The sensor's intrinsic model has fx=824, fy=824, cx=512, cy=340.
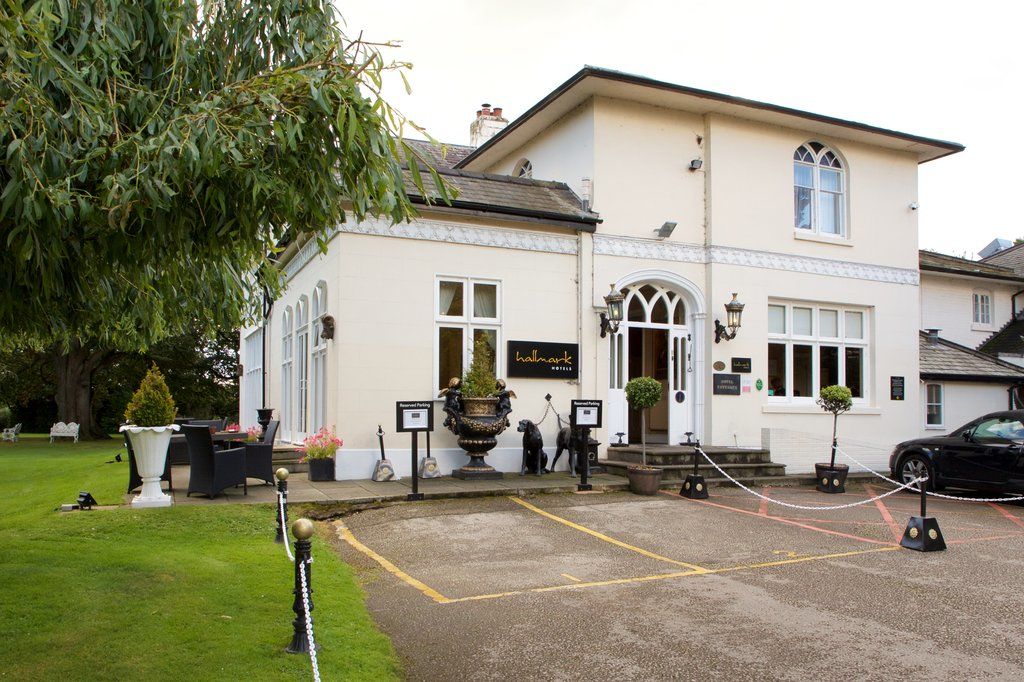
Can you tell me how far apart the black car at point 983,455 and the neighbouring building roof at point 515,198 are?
691 centimetres

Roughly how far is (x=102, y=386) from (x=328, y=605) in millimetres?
37712

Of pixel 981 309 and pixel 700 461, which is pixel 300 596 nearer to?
pixel 700 461

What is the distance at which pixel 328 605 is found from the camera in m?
6.00

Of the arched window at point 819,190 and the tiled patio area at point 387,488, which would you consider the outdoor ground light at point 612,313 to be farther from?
the arched window at point 819,190

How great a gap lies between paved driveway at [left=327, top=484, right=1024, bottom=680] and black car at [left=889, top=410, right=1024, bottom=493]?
1.55 meters

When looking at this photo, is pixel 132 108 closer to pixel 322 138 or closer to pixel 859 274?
pixel 322 138

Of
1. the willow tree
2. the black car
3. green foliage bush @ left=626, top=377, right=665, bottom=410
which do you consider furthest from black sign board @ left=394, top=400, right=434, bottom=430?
the black car

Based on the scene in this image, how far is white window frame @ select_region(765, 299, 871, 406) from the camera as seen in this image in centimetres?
1648

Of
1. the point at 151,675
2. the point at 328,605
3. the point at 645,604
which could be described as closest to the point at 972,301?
the point at 645,604

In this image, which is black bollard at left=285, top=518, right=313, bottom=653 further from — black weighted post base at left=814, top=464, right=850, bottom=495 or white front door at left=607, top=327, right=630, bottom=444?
black weighted post base at left=814, top=464, right=850, bottom=495

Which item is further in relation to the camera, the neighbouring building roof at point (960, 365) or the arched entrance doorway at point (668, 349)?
the neighbouring building roof at point (960, 365)

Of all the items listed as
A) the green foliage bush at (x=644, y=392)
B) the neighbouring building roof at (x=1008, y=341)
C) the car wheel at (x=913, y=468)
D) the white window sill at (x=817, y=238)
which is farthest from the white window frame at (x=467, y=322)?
the neighbouring building roof at (x=1008, y=341)

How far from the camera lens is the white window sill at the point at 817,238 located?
16.7m

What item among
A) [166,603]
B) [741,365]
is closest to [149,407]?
[166,603]
